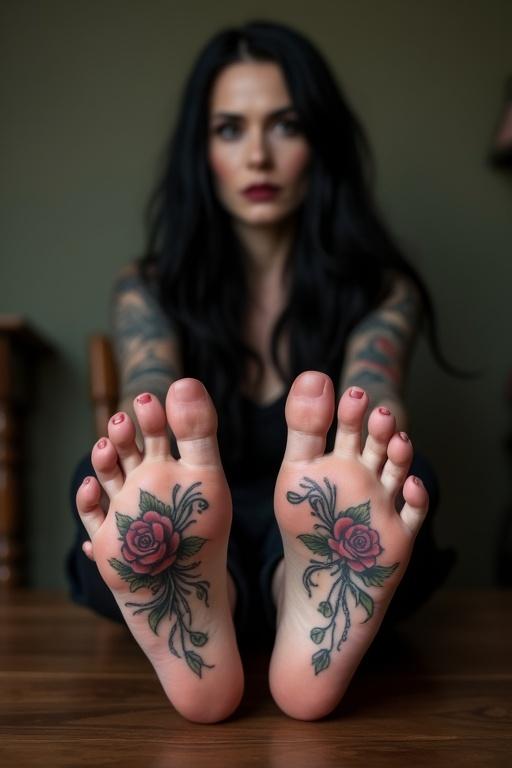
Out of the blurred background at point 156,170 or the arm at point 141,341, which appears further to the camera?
the blurred background at point 156,170

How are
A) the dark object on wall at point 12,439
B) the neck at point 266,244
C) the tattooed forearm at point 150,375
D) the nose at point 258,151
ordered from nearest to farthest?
the tattooed forearm at point 150,375
the nose at point 258,151
the neck at point 266,244
the dark object on wall at point 12,439

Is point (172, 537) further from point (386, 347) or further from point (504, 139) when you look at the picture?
point (504, 139)

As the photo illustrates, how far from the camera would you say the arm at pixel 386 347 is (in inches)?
45.0

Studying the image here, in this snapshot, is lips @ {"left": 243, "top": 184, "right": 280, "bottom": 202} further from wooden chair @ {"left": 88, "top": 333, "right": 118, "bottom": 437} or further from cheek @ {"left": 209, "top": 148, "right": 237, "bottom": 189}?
wooden chair @ {"left": 88, "top": 333, "right": 118, "bottom": 437}

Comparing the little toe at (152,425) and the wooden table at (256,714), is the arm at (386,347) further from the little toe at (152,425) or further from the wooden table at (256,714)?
the little toe at (152,425)

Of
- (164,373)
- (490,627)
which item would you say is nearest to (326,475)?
(164,373)

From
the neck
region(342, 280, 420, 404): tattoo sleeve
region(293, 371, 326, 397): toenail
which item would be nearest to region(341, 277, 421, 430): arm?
region(342, 280, 420, 404): tattoo sleeve

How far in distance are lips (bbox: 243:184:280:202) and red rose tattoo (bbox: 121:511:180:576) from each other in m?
0.74

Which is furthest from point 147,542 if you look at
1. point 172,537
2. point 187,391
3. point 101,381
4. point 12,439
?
point 12,439

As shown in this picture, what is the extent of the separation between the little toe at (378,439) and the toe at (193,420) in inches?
5.0

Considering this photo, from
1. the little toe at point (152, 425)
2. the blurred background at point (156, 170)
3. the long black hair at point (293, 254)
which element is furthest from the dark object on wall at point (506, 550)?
the little toe at point (152, 425)

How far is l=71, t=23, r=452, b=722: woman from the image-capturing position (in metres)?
0.67

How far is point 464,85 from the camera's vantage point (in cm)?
193

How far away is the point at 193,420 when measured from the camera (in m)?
0.65
